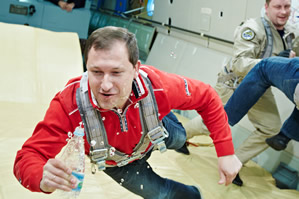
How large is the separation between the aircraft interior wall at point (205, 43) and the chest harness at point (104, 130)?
189 cm

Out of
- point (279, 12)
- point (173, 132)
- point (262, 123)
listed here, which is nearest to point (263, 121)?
point (262, 123)

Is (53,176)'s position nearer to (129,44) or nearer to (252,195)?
(129,44)

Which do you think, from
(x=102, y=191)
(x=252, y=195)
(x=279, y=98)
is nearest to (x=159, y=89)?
(x=102, y=191)

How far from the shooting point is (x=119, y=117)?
1.50 metres

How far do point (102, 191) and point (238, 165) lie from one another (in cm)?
119

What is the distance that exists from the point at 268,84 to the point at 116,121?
1308mm

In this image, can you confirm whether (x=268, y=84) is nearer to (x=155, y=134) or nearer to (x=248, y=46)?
(x=248, y=46)

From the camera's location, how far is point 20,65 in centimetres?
394

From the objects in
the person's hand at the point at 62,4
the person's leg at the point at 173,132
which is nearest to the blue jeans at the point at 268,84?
the person's leg at the point at 173,132

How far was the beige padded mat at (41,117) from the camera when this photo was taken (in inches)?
103

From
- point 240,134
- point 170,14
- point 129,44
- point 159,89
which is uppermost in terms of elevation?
point 170,14

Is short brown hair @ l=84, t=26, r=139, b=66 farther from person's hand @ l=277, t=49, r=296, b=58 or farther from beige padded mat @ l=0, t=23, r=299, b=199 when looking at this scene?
person's hand @ l=277, t=49, r=296, b=58

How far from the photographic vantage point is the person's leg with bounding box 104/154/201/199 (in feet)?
5.91

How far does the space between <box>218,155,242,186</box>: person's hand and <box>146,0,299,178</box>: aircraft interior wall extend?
62.9 inches
